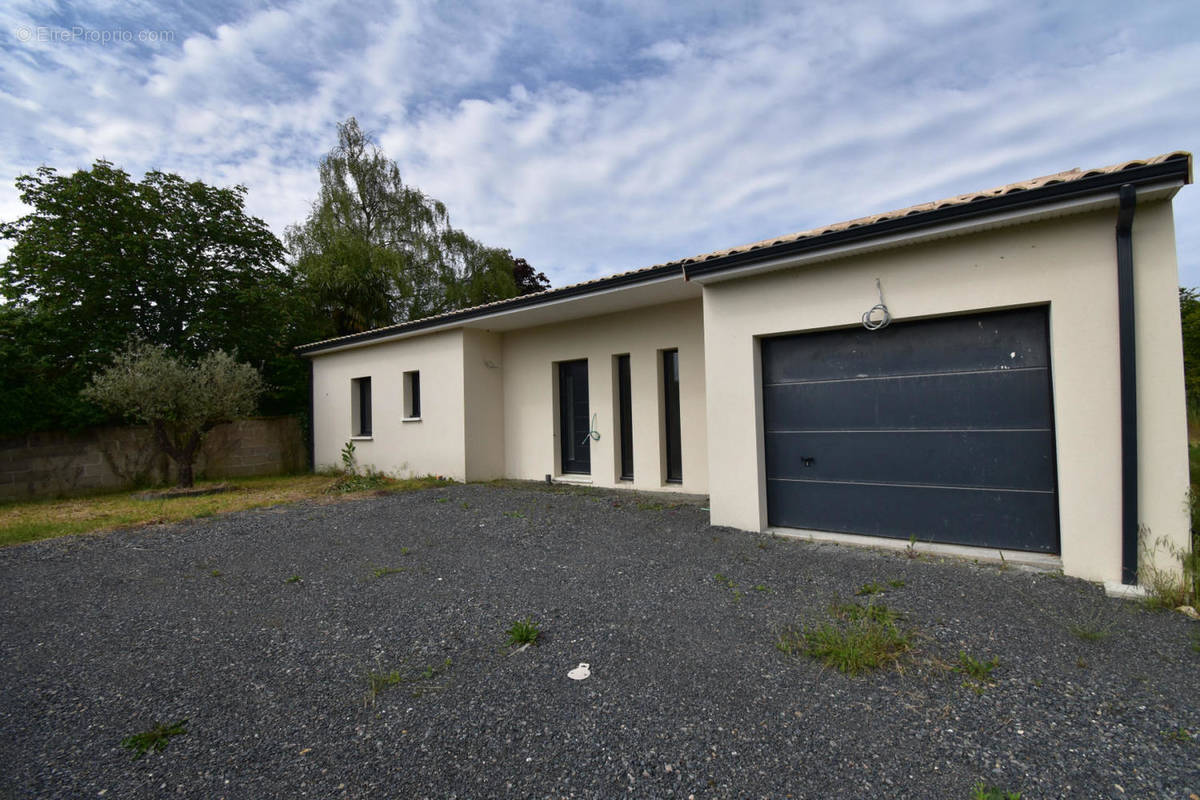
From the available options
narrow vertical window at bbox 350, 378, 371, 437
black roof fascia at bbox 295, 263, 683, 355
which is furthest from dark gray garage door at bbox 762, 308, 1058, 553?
narrow vertical window at bbox 350, 378, 371, 437

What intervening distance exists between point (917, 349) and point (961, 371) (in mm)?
401

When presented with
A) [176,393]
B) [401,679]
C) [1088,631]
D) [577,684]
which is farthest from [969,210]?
[176,393]

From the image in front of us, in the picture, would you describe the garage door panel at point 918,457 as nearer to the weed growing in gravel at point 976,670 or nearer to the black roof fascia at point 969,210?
the black roof fascia at point 969,210

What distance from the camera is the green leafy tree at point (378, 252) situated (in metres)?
17.5

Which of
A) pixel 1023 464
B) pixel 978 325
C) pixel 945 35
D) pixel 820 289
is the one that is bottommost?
pixel 1023 464

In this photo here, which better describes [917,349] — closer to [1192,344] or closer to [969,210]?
[969,210]

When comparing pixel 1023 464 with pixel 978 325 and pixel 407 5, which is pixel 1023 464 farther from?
pixel 407 5

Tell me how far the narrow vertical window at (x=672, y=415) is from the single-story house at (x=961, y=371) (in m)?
0.53

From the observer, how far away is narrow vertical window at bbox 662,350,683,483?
8.52 meters

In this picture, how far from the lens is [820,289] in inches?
211

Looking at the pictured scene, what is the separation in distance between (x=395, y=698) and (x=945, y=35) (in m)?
8.70

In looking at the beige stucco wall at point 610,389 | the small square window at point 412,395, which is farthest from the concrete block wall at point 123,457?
the beige stucco wall at point 610,389

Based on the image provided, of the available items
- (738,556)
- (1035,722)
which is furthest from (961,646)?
(738,556)

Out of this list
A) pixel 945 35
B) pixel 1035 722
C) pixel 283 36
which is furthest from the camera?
pixel 283 36
